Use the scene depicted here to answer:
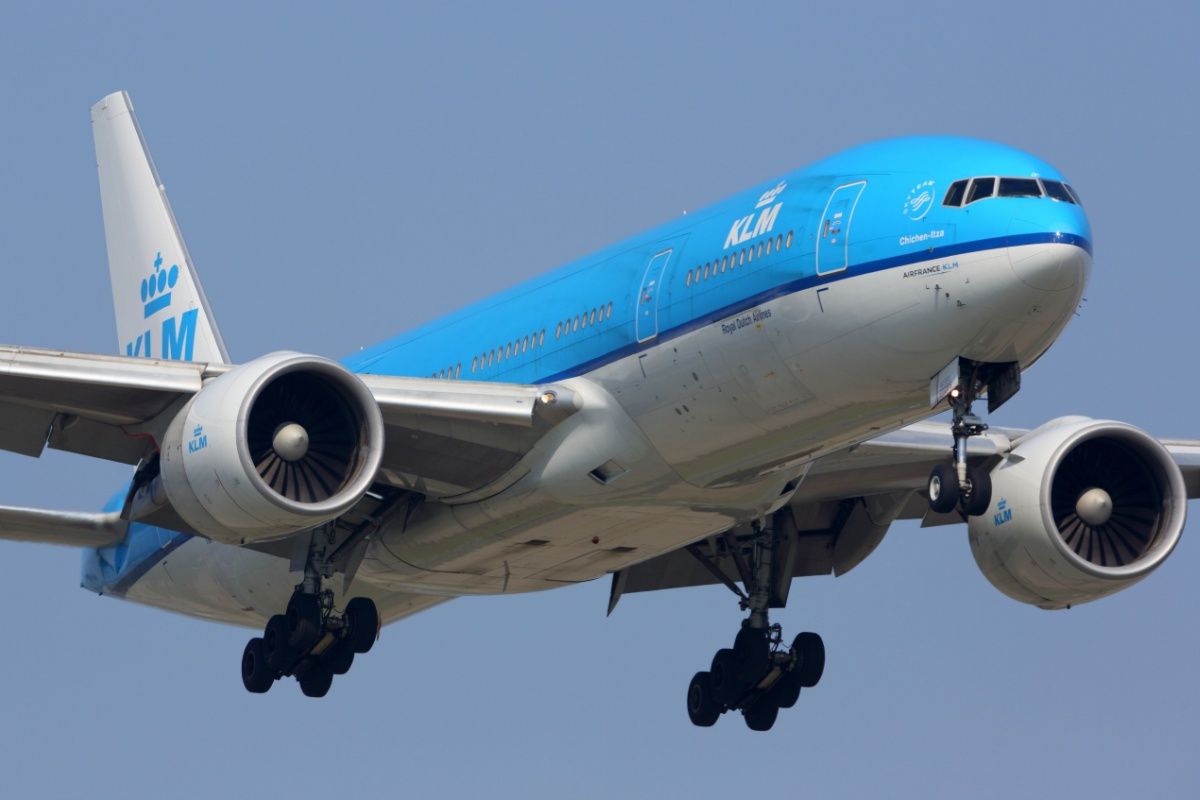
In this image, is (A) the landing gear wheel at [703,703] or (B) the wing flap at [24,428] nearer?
(B) the wing flap at [24,428]

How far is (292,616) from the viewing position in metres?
33.9

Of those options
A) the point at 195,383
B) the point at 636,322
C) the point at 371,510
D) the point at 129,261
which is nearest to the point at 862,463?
the point at 636,322

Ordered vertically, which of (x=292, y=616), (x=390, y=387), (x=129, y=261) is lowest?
(x=292, y=616)

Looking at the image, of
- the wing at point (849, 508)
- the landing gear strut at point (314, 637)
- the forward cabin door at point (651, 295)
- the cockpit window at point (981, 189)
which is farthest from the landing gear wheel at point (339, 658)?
the cockpit window at point (981, 189)

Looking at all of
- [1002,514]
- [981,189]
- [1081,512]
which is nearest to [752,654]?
[1002,514]

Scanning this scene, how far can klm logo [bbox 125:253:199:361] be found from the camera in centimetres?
4125

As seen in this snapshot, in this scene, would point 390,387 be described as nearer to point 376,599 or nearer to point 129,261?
point 376,599

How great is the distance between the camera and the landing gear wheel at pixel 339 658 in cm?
3444

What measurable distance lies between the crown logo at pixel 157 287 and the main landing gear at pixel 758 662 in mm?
11765

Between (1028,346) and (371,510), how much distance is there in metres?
10.6

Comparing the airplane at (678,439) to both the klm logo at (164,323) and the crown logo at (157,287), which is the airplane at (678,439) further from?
the crown logo at (157,287)

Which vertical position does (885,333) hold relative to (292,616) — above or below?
above

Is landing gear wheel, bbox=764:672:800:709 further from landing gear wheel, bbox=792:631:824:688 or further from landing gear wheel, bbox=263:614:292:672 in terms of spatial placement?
landing gear wheel, bbox=263:614:292:672

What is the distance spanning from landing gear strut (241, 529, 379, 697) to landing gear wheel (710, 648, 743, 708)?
5597 mm
